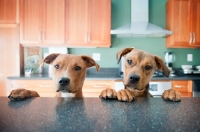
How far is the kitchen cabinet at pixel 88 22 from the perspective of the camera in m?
2.95

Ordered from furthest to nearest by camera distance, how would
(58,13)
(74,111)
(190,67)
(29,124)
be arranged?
(190,67), (58,13), (74,111), (29,124)

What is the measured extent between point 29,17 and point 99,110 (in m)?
2.92

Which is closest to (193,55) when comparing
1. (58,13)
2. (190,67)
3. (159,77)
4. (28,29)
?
(190,67)

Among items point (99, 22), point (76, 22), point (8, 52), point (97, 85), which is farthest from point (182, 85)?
point (8, 52)

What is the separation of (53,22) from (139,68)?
2.28 meters

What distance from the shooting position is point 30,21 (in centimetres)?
296

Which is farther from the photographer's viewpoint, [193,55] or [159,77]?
[193,55]

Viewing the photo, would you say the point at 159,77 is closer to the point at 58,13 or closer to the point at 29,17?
the point at 58,13

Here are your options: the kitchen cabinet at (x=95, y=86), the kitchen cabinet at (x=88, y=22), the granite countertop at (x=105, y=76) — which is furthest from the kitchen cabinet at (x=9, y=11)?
the kitchen cabinet at (x=95, y=86)

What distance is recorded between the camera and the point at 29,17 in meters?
2.96

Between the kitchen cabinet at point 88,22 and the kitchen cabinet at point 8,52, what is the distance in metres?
0.94

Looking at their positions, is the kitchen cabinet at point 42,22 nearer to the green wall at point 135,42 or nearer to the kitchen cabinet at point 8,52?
the kitchen cabinet at point 8,52

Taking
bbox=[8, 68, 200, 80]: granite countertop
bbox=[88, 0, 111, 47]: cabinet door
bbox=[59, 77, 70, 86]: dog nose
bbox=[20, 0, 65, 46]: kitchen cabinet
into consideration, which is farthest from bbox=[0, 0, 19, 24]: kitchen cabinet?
bbox=[59, 77, 70, 86]: dog nose

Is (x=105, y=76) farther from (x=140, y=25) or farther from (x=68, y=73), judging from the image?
(x=68, y=73)
